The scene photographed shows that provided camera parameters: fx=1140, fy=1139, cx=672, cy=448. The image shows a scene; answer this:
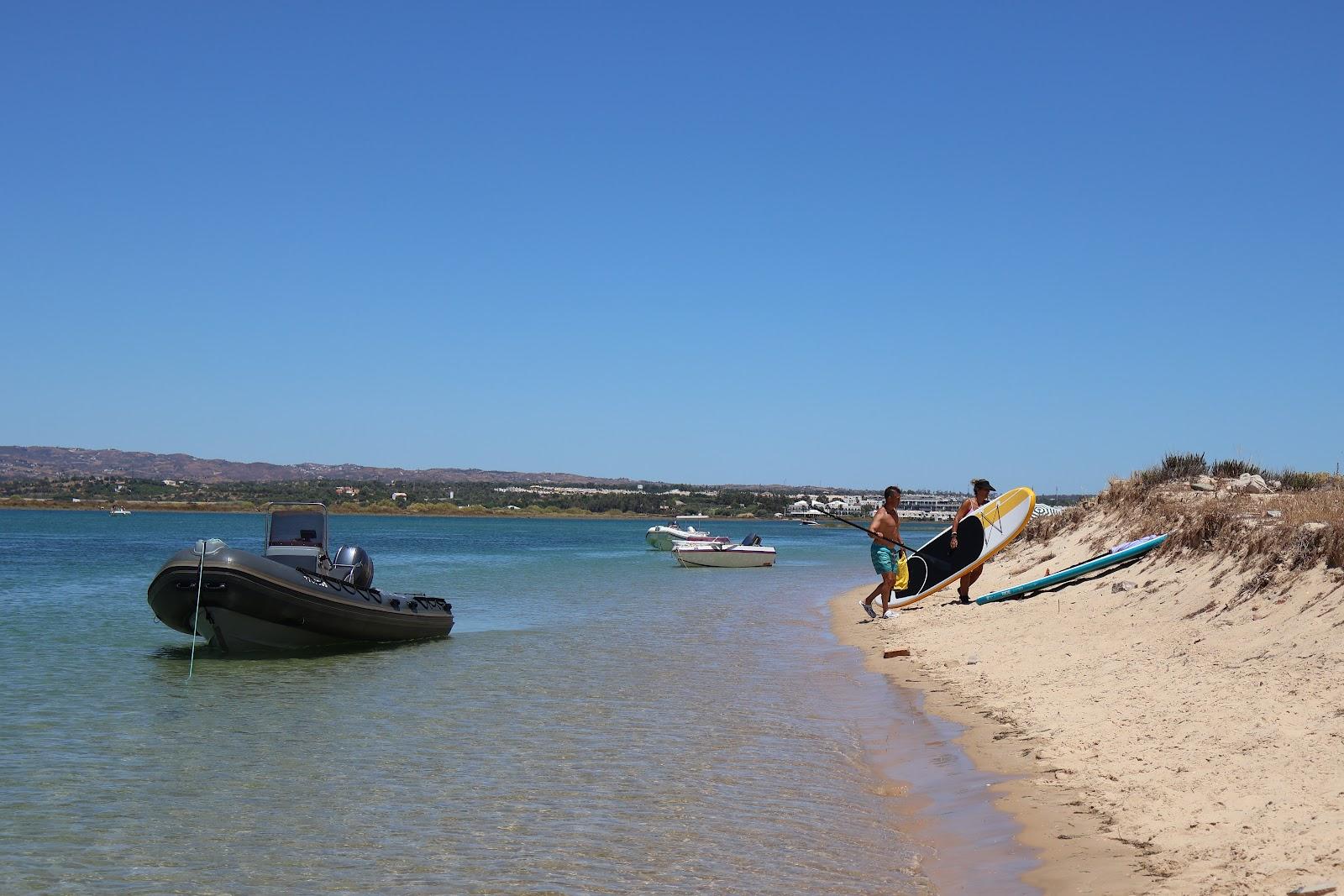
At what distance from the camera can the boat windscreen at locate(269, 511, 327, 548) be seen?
1683 cm

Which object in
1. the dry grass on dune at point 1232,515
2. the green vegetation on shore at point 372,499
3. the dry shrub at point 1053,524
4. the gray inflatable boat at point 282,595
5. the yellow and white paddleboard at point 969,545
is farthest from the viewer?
the green vegetation on shore at point 372,499

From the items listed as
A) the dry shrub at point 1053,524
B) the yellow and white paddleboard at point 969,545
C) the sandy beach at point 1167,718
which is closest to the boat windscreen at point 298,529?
the sandy beach at point 1167,718

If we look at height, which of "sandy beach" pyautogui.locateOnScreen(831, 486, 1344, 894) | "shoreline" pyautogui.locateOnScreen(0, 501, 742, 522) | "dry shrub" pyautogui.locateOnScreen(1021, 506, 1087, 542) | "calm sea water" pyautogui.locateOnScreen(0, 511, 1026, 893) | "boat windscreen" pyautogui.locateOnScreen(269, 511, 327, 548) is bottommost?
"shoreline" pyautogui.locateOnScreen(0, 501, 742, 522)

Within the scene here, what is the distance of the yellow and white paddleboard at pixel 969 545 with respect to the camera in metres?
18.8

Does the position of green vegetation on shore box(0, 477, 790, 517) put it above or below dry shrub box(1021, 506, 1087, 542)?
below

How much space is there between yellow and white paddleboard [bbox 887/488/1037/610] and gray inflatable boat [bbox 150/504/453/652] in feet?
27.3

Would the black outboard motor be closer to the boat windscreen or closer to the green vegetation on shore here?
the boat windscreen

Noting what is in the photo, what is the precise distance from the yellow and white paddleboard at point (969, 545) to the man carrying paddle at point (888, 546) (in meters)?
0.27

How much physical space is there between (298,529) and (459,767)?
9036mm

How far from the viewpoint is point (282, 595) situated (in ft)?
50.0

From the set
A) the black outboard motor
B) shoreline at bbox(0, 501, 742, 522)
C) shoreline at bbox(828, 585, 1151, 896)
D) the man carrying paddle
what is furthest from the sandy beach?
shoreline at bbox(0, 501, 742, 522)

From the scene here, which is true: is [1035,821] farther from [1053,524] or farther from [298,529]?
[1053,524]

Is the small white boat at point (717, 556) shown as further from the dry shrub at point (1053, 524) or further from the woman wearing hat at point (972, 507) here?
the woman wearing hat at point (972, 507)

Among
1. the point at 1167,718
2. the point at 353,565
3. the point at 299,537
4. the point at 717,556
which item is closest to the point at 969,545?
the point at 353,565
